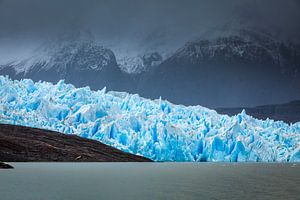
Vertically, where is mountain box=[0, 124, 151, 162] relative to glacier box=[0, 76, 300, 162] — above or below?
below

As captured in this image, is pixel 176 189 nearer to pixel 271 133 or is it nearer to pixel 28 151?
pixel 28 151

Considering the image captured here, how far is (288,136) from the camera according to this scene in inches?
3497

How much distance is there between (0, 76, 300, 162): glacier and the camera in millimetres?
79875

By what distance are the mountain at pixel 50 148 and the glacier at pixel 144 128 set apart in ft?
6.23

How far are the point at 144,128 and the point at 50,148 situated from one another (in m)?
17.0

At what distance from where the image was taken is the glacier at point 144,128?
79.9 metres

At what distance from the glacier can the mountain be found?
1900 millimetres

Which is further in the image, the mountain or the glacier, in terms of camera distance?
the glacier

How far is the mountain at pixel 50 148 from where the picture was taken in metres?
74.4

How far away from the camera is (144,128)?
79.6 meters

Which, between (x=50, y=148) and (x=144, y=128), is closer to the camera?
(x=50, y=148)

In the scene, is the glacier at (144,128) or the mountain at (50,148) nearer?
the mountain at (50,148)

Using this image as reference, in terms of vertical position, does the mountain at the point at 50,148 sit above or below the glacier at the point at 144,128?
below

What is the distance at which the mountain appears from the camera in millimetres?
74438
